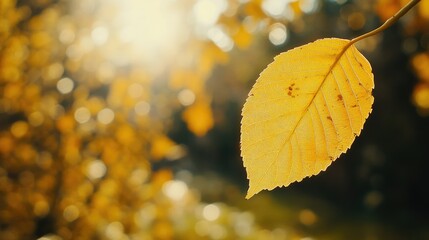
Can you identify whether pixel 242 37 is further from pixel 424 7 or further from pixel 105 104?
pixel 105 104

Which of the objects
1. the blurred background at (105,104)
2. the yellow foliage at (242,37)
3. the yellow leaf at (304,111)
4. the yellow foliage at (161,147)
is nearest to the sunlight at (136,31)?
the blurred background at (105,104)

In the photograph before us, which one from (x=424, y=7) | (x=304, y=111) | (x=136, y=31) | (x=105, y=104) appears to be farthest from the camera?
(x=105, y=104)

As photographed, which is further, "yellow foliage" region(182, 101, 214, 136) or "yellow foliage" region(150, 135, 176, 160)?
"yellow foliage" region(150, 135, 176, 160)

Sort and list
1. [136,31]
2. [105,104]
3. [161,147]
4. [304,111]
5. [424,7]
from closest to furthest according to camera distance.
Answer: [304,111]
[424,7]
[136,31]
[161,147]
[105,104]

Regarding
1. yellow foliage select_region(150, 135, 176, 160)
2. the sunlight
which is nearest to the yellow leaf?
the sunlight

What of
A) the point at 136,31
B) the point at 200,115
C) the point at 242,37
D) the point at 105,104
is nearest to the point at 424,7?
the point at 242,37

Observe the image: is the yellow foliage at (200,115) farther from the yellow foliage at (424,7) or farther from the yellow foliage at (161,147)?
the yellow foliage at (424,7)

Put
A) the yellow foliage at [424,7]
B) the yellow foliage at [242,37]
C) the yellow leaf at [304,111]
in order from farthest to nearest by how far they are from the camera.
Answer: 1. the yellow foliage at [242,37]
2. the yellow foliage at [424,7]
3. the yellow leaf at [304,111]

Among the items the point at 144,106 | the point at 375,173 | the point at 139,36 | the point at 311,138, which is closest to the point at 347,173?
the point at 375,173

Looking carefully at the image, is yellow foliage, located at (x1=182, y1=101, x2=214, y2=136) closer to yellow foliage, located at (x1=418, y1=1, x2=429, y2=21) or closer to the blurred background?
the blurred background
